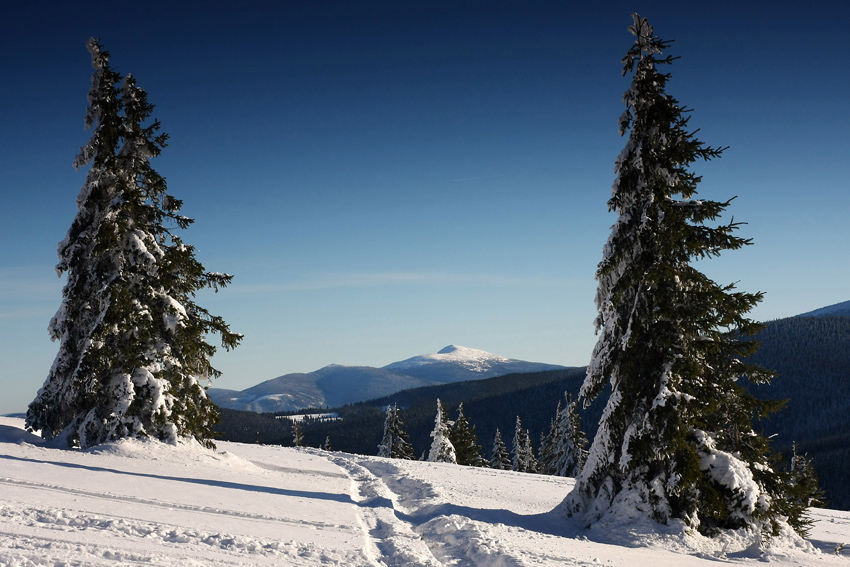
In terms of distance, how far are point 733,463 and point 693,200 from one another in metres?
6.29

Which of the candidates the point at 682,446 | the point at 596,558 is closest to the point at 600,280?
the point at 682,446

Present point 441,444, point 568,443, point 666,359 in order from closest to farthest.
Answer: point 666,359, point 441,444, point 568,443

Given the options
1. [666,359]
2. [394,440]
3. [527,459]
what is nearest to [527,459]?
[527,459]

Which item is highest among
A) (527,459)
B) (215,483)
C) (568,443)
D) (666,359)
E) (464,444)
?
(666,359)

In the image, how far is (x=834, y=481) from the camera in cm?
13562

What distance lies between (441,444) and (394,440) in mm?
9638

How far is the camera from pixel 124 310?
18234 millimetres

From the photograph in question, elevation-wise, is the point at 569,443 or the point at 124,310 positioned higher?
the point at 124,310

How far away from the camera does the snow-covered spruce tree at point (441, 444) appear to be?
157ft

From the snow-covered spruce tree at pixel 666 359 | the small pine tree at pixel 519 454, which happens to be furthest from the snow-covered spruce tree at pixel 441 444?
the snow-covered spruce tree at pixel 666 359

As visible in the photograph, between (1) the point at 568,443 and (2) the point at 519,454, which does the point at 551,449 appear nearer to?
(2) the point at 519,454

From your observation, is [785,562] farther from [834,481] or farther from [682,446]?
[834,481]

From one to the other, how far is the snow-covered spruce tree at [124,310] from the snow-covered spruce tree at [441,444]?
3039 cm

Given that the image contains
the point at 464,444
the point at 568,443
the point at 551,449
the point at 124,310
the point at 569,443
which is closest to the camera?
the point at 124,310
